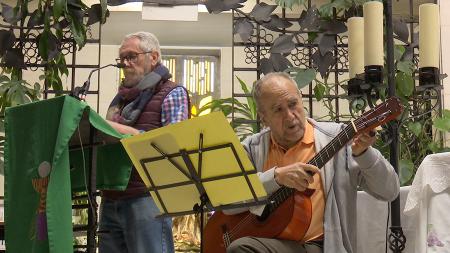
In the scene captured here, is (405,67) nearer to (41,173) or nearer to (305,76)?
(305,76)

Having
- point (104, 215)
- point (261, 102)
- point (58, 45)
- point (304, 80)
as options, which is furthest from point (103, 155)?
point (304, 80)

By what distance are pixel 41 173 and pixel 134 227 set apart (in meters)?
0.76

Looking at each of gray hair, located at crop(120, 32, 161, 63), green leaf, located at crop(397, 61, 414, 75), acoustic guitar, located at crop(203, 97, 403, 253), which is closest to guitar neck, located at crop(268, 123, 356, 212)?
acoustic guitar, located at crop(203, 97, 403, 253)

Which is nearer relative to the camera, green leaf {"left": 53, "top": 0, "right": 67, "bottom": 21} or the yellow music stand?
the yellow music stand

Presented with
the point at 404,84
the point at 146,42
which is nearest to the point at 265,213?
the point at 146,42

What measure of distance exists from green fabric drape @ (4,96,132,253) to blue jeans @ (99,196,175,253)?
58cm

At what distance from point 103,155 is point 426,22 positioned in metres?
1.43

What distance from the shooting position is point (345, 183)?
110 inches

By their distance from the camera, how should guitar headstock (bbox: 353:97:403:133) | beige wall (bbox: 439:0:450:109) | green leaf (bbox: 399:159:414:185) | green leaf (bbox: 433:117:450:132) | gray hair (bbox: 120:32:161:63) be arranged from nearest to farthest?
guitar headstock (bbox: 353:97:403:133) → gray hair (bbox: 120:32:161:63) → green leaf (bbox: 399:159:414:185) → green leaf (bbox: 433:117:450:132) → beige wall (bbox: 439:0:450:109)

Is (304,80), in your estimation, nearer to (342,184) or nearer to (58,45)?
(58,45)

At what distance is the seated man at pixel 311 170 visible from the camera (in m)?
2.63

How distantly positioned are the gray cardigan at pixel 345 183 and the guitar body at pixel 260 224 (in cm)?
9

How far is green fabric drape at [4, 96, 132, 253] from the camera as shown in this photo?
231 centimetres

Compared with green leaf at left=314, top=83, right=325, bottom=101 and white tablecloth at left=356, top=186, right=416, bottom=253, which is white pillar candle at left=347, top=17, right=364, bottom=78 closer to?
white tablecloth at left=356, top=186, right=416, bottom=253
